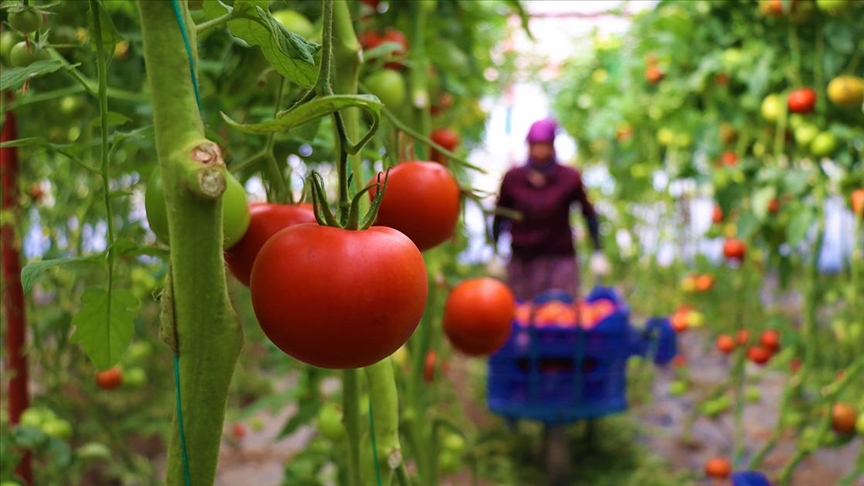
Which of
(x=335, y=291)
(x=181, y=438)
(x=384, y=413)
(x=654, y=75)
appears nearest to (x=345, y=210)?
(x=335, y=291)

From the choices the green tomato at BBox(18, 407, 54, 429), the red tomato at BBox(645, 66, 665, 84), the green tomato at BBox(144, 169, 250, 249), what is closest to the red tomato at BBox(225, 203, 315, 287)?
the green tomato at BBox(144, 169, 250, 249)

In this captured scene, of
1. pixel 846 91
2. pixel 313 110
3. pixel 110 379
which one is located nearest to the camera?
pixel 313 110

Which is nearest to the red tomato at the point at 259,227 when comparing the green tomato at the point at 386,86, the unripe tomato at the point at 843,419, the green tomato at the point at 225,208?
the green tomato at the point at 225,208

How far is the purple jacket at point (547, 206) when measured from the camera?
2561 mm

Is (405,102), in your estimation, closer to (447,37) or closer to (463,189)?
(447,37)

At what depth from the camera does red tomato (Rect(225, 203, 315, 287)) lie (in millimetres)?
534

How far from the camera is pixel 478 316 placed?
3.39ft

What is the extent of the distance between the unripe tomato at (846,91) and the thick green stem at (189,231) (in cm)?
191

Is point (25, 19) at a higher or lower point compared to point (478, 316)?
higher

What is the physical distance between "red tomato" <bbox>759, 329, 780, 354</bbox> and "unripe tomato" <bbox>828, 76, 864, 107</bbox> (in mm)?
941

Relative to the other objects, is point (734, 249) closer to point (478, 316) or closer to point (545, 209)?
point (545, 209)

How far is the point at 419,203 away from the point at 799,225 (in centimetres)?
169

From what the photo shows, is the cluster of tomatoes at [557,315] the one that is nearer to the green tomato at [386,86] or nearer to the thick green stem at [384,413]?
the green tomato at [386,86]

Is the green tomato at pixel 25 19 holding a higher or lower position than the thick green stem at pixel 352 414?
higher
